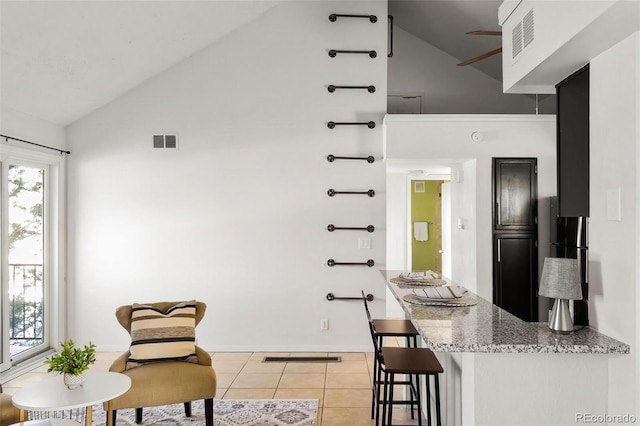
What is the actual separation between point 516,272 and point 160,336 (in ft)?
11.0

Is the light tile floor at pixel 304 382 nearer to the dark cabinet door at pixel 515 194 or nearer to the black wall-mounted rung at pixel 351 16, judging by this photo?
the dark cabinet door at pixel 515 194

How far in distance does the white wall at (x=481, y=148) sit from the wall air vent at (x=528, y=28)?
95.0 inches

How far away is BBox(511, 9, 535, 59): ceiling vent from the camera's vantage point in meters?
2.64

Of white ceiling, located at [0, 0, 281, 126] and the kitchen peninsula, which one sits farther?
white ceiling, located at [0, 0, 281, 126]

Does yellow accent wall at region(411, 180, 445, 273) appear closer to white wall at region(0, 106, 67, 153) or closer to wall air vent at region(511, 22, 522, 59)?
white wall at region(0, 106, 67, 153)

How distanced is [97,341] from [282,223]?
90.9 inches

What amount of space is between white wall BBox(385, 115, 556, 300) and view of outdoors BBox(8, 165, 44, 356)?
11.4ft

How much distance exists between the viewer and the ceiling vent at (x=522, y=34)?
2.64m

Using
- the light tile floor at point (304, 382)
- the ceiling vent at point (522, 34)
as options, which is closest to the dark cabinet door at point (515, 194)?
the light tile floor at point (304, 382)

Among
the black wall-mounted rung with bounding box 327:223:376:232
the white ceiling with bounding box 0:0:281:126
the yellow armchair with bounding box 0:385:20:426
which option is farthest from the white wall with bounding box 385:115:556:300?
the yellow armchair with bounding box 0:385:20:426

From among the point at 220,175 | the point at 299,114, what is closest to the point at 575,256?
the point at 299,114

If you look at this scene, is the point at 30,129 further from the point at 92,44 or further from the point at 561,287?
the point at 561,287

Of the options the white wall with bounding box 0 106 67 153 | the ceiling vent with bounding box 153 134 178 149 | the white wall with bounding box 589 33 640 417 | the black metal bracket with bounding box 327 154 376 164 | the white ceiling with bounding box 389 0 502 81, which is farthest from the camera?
the ceiling vent with bounding box 153 134 178 149

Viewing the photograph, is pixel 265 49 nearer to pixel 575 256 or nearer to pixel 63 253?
pixel 63 253
